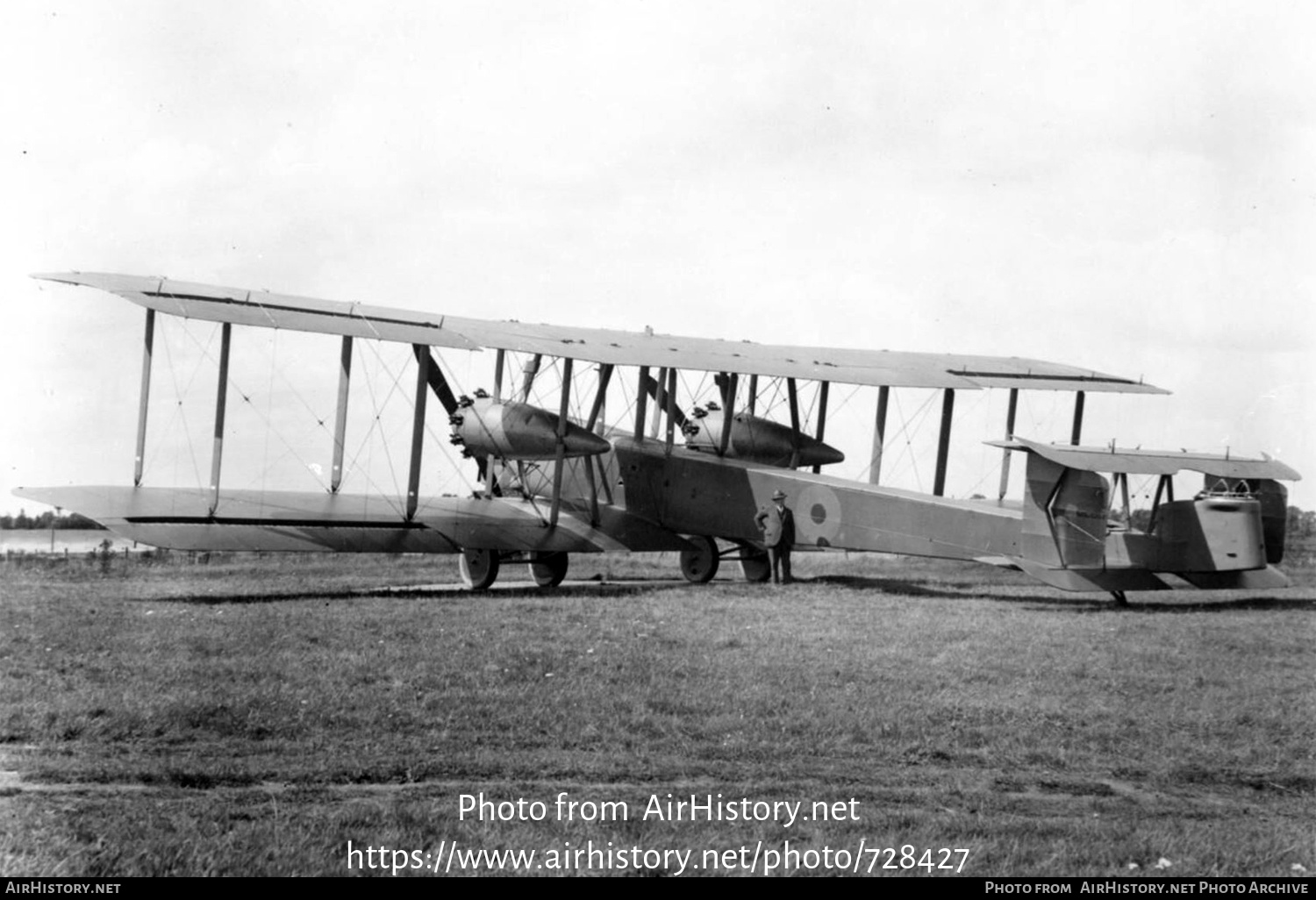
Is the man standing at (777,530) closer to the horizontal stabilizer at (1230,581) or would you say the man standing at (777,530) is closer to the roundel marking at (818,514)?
the roundel marking at (818,514)

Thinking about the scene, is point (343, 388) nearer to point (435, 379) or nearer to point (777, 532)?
point (435, 379)

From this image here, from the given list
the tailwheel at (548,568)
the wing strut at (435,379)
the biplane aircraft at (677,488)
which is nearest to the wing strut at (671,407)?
the biplane aircraft at (677,488)

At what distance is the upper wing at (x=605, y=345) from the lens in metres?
16.4

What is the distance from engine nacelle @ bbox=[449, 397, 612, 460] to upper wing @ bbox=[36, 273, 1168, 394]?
1.20 metres

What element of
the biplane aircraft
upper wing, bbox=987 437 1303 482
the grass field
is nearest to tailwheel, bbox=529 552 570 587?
the biplane aircraft

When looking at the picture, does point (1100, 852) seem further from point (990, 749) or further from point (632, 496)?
point (632, 496)

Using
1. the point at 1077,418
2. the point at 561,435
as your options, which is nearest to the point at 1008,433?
the point at 1077,418

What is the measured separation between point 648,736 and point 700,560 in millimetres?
12510

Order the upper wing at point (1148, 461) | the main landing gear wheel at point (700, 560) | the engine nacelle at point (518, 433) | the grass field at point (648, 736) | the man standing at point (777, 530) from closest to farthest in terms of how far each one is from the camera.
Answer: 1. the grass field at point (648, 736)
2. the upper wing at point (1148, 461)
3. the engine nacelle at point (518, 433)
4. the man standing at point (777, 530)
5. the main landing gear wheel at point (700, 560)

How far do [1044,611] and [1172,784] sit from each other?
7844 mm

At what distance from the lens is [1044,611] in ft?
49.8

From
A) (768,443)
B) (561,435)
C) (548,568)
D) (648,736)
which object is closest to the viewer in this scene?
(648,736)

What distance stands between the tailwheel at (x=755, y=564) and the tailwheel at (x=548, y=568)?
322cm

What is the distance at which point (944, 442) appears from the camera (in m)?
20.5
